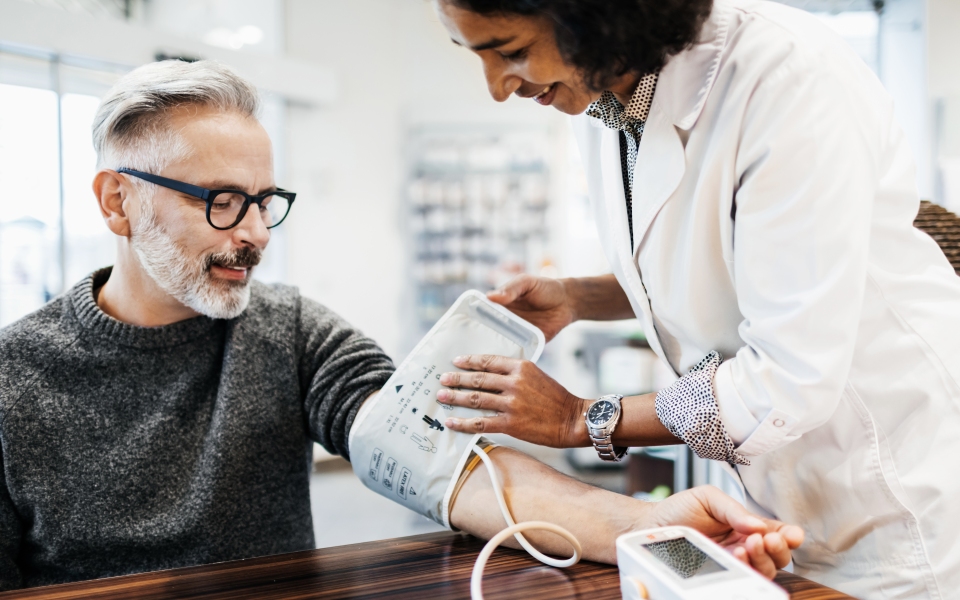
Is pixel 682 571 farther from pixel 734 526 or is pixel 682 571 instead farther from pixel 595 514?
pixel 595 514

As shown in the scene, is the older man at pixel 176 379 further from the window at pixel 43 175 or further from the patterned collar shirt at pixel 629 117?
the window at pixel 43 175

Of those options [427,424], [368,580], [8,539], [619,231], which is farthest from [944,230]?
[8,539]

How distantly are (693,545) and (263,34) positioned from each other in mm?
5009

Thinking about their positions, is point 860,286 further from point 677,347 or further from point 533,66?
point 533,66

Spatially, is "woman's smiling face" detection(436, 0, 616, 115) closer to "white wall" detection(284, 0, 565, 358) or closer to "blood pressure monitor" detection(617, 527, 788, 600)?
"blood pressure monitor" detection(617, 527, 788, 600)

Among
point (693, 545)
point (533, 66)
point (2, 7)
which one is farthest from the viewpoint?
point (2, 7)

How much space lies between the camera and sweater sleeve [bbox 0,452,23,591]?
104cm

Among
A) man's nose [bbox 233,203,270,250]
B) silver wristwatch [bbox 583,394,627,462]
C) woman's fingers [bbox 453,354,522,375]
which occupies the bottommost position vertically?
silver wristwatch [bbox 583,394,627,462]

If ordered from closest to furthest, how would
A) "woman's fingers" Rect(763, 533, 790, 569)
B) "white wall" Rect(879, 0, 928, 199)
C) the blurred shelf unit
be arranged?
1. "woman's fingers" Rect(763, 533, 790, 569)
2. "white wall" Rect(879, 0, 928, 199)
3. the blurred shelf unit

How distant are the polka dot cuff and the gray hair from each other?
89 cm

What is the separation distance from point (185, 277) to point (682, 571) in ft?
3.08

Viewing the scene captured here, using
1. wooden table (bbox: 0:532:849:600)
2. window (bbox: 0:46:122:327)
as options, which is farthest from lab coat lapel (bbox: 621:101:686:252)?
window (bbox: 0:46:122:327)

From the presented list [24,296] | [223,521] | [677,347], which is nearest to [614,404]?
[677,347]

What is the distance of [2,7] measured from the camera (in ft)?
10.7
